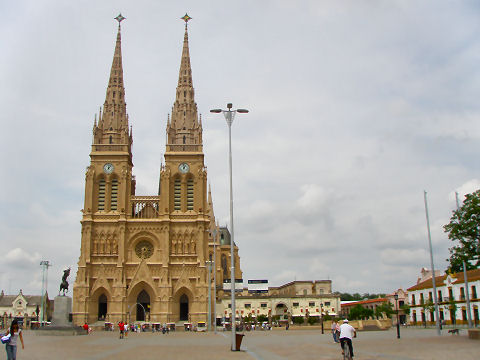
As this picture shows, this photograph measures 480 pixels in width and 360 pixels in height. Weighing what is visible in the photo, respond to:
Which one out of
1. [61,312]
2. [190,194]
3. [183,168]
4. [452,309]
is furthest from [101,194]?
[452,309]

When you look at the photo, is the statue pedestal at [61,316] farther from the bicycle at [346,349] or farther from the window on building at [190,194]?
the window on building at [190,194]

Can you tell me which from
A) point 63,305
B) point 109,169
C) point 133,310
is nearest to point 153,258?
point 133,310

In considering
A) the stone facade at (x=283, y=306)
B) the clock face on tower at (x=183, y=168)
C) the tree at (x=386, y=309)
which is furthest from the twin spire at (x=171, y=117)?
the tree at (x=386, y=309)

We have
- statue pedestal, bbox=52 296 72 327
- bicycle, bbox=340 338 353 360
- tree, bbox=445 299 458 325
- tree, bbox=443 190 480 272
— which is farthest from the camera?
tree, bbox=445 299 458 325

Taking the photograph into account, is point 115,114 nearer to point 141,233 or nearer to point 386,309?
point 141,233

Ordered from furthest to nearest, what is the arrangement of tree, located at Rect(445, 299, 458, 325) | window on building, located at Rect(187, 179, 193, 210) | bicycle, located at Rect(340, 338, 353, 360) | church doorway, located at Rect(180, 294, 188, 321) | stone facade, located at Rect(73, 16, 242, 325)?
window on building, located at Rect(187, 179, 193, 210) < church doorway, located at Rect(180, 294, 188, 321) < stone facade, located at Rect(73, 16, 242, 325) < tree, located at Rect(445, 299, 458, 325) < bicycle, located at Rect(340, 338, 353, 360)

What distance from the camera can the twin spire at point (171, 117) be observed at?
282ft

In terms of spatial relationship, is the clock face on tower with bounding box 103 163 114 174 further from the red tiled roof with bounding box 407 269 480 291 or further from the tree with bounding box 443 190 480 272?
the tree with bounding box 443 190 480 272

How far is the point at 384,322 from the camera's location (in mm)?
56594

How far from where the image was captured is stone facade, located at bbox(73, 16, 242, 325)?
77188 millimetres

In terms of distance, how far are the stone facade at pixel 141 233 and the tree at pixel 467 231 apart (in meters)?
55.0

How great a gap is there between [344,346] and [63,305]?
3434cm

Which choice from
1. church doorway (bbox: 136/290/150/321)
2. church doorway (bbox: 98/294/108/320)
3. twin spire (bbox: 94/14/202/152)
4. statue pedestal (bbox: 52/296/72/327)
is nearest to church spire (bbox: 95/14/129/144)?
twin spire (bbox: 94/14/202/152)

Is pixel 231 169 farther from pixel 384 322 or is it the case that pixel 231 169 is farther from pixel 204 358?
pixel 384 322
